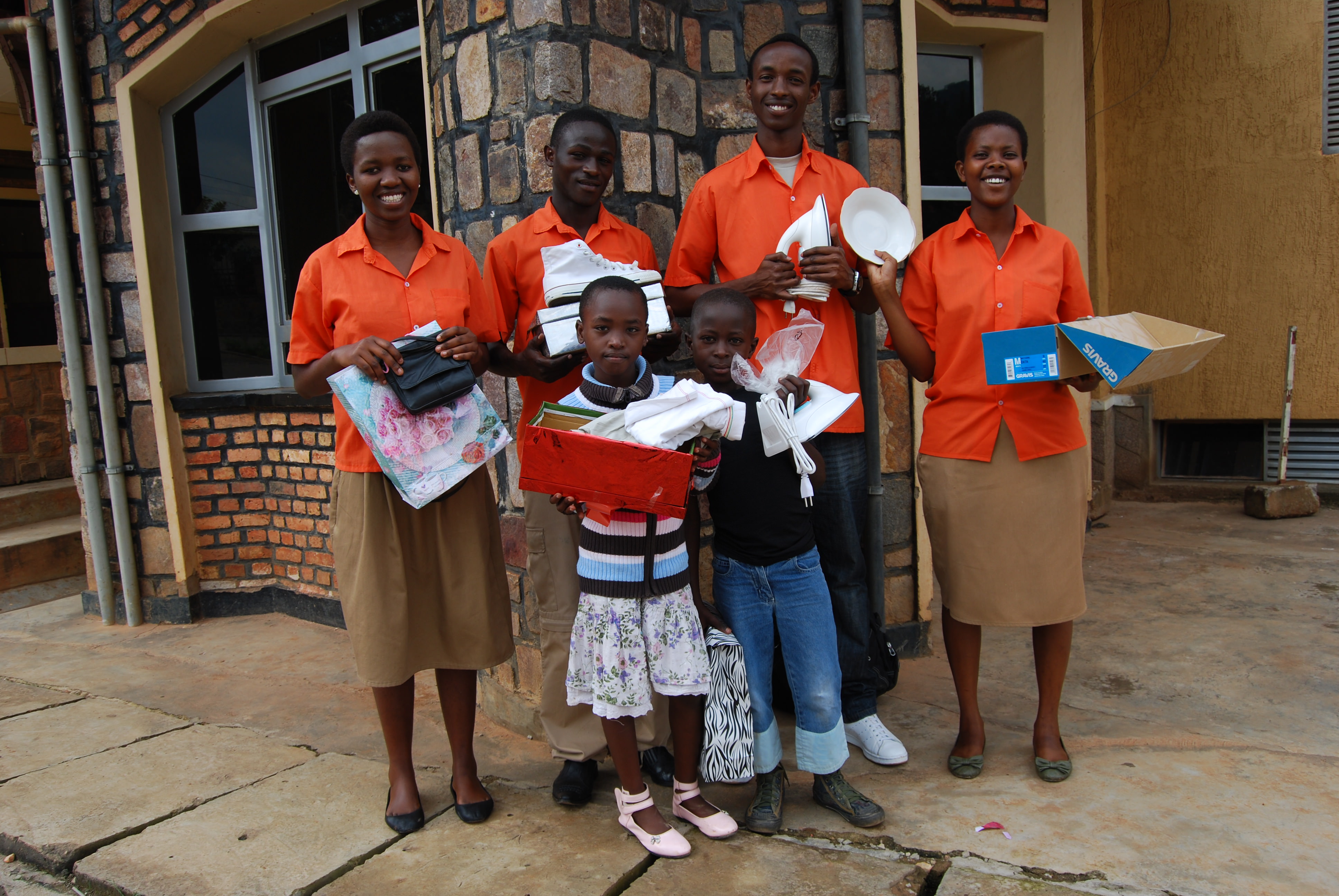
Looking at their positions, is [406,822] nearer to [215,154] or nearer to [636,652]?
[636,652]

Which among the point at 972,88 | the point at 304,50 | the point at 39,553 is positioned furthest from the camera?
the point at 39,553

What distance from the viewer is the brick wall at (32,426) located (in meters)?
6.42

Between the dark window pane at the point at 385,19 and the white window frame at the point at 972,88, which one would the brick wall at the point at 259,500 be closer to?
the dark window pane at the point at 385,19

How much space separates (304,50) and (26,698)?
3315 millimetres

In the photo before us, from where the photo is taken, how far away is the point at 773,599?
8.21 feet

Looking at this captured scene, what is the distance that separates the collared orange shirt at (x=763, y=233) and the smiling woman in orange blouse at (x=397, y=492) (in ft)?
2.28

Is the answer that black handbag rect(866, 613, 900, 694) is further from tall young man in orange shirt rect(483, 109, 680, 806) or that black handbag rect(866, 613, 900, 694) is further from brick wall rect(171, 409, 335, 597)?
brick wall rect(171, 409, 335, 597)

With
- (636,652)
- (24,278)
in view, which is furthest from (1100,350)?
(24,278)

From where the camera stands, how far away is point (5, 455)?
21.0 feet

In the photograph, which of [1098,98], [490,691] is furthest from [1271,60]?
[490,691]

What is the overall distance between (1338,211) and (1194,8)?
5.42ft

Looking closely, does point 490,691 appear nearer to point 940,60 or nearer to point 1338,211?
point 940,60

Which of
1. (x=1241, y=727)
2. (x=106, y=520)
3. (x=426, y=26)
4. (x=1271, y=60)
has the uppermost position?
(x=1271, y=60)

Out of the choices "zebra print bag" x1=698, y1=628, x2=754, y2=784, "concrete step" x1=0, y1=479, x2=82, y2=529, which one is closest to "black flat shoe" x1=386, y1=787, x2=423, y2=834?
"zebra print bag" x1=698, y1=628, x2=754, y2=784
